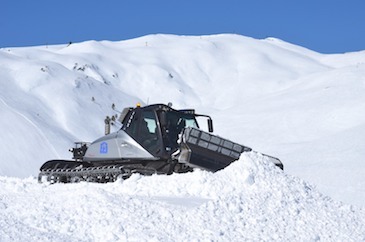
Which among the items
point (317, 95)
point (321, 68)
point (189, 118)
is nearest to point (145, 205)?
point (189, 118)

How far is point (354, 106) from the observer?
30297 mm

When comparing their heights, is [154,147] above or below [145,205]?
above

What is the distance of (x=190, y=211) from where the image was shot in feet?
29.0

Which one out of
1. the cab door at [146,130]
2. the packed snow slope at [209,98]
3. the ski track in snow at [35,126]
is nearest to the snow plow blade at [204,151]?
the cab door at [146,130]

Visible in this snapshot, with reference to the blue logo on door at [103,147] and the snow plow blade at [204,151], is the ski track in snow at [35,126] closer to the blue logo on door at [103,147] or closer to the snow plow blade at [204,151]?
the blue logo on door at [103,147]

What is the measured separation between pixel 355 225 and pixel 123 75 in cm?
4265

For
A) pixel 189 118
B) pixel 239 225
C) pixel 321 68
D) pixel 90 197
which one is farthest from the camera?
pixel 321 68

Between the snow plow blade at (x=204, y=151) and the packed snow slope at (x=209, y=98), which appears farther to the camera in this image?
the packed snow slope at (x=209, y=98)

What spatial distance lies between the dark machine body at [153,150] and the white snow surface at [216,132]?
1069mm

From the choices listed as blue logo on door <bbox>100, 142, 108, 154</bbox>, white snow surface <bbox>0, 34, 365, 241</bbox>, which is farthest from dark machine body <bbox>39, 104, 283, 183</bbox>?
white snow surface <bbox>0, 34, 365, 241</bbox>

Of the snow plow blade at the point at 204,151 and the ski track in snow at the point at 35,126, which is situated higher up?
the ski track in snow at the point at 35,126

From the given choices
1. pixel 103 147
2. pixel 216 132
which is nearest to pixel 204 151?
pixel 103 147

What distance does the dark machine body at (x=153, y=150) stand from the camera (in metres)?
12.2

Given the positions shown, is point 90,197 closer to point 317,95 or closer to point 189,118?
point 189,118
